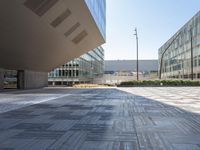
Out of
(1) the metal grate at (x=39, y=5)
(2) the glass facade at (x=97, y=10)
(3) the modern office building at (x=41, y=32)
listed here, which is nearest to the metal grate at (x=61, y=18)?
(3) the modern office building at (x=41, y=32)

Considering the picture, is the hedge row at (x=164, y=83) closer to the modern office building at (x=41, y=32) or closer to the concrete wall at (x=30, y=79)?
the modern office building at (x=41, y=32)

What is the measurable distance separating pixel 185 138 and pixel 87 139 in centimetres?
228

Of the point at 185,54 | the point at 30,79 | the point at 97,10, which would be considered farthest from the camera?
the point at 185,54

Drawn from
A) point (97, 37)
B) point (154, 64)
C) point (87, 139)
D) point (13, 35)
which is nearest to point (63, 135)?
point (87, 139)

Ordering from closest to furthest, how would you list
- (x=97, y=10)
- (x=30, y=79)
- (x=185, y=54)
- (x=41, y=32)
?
1. (x=41, y=32)
2. (x=97, y=10)
3. (x=30, y=79)
4. (x=185, y=54)

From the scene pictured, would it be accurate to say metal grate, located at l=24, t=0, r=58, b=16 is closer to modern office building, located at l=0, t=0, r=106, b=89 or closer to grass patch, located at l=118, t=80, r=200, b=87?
modern office building, located at l=0, t=0, r=106, b=89

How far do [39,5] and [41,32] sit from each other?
5.35 metres

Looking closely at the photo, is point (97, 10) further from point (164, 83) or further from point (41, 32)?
point (164, 83)

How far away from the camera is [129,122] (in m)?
9.67

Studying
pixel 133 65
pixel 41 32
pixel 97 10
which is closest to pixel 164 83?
pixel 97 10

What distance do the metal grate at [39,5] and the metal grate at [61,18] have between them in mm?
2899

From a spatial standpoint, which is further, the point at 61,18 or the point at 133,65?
the point at 133,65

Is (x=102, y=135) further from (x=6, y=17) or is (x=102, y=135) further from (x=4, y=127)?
(x=6, y=17)

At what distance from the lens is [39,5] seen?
22.1 meters
